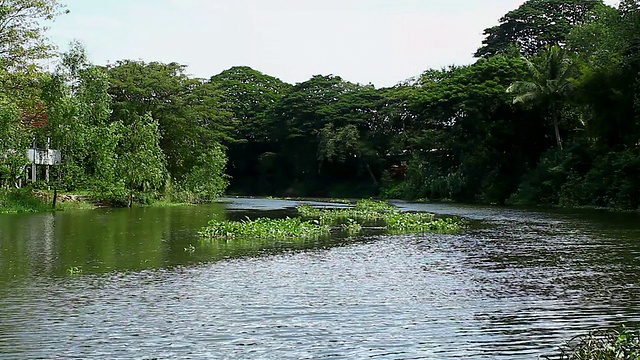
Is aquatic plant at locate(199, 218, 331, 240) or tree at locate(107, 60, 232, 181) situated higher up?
tree at locate(107, 60, 232, 181)

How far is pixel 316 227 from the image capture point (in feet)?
72.0

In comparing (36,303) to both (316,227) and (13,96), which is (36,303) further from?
(13,96)

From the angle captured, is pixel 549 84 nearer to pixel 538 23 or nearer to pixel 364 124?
pixel 538 23

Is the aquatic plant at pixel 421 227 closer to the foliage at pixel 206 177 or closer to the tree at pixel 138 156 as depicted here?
the tree at pixel 138 156

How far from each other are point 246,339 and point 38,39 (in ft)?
A: 101

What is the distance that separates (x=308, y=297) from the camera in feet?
33.1

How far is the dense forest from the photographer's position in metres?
33.2

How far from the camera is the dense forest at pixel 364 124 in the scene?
33.2m

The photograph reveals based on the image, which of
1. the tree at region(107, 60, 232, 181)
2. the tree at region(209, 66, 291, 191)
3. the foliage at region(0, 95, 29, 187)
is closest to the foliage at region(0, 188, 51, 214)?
the foliage at region(0, 95, 29, 187)

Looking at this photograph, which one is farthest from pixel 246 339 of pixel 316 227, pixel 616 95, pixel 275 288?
pixel 616 95

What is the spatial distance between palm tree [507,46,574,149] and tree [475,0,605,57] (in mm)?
13605

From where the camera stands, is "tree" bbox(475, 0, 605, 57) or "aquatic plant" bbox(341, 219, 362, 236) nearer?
"aquatic plant" bbox(341, 219, 362, 236)

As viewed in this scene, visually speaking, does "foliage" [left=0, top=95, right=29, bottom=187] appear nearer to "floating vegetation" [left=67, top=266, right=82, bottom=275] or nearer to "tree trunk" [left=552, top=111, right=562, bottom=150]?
"floating vegetation" [left=67, top=266, right=82, bottom=275]

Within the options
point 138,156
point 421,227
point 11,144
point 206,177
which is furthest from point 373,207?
point 11,144
